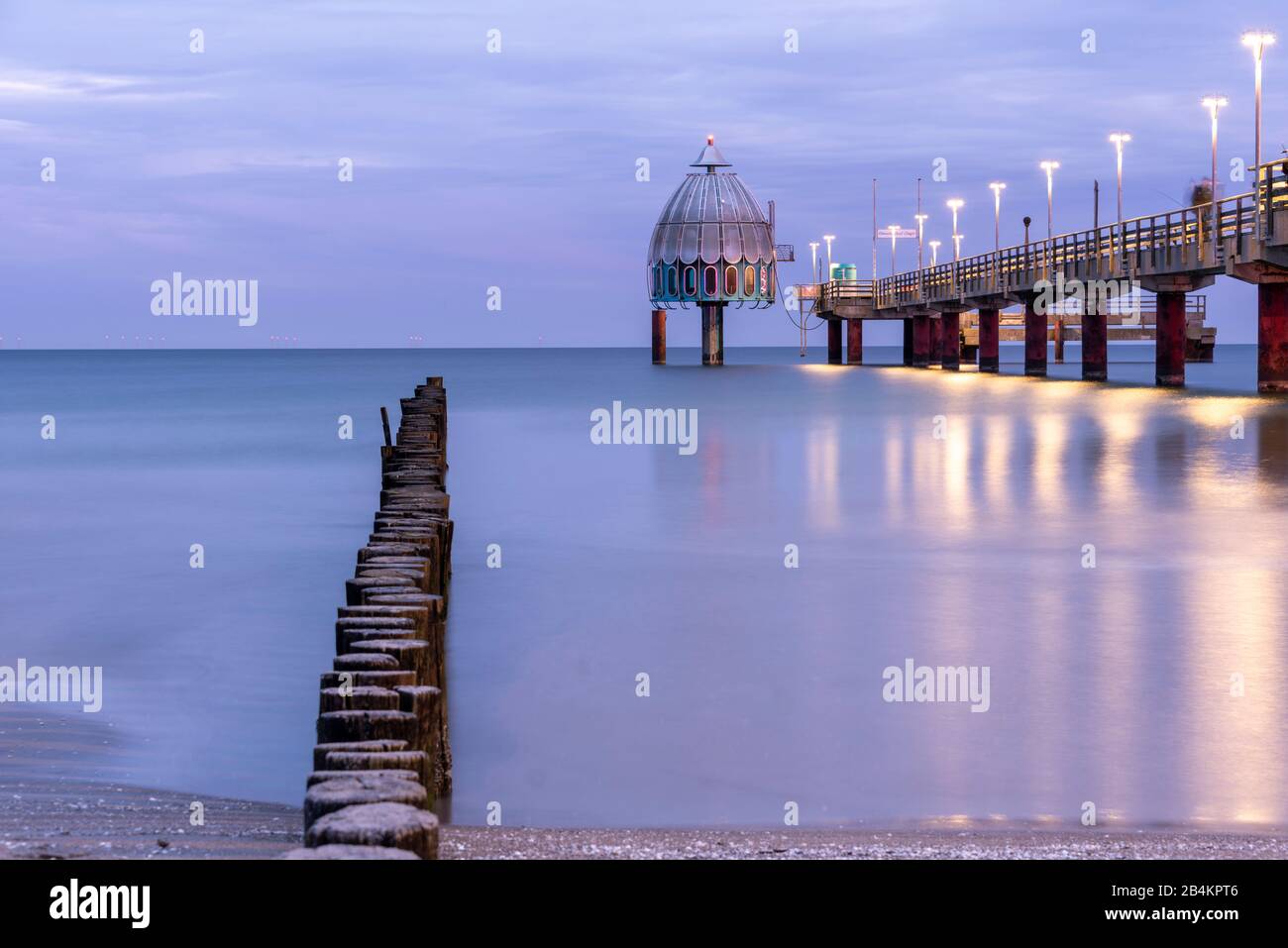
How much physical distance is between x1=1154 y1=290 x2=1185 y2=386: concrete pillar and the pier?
0.05 m

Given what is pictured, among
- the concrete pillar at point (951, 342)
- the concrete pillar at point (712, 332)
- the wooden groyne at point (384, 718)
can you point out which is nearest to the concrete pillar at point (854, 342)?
the concrete pillar at point (712, 332)

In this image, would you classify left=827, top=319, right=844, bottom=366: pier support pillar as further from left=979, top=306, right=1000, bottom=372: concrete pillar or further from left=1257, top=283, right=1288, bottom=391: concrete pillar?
left=1257, top=283, right=1288, bottom=391: concrete pillar

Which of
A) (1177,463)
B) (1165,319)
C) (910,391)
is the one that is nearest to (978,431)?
(1177,463)

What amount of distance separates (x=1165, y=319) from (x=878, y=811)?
4960 centimetres

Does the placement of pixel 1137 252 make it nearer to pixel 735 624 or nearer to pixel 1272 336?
pixel 1272 336

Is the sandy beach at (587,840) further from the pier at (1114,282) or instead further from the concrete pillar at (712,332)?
the concrete pillar at (712,332)

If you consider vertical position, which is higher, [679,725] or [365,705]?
[365,705]

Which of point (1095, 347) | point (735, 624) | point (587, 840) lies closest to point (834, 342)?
point (1095, 347)

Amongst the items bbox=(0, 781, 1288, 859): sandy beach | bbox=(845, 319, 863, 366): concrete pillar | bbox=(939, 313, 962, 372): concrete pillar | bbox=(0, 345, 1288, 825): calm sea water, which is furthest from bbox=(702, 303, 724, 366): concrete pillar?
bbox=(0, 781, 1288, 859): sandy beach

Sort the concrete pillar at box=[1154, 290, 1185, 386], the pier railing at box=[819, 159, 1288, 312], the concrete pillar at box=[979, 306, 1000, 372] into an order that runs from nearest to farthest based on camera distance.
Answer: the pier railing at box=[819, 159, 1288, 312] < the concrete pillar at box=[1154, 290, 1185, 386] < the concrete pillar at box=[979, 306, 1000, 372]

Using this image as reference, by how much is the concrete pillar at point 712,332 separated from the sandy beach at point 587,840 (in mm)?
103503

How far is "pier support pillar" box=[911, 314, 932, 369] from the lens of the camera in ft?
329

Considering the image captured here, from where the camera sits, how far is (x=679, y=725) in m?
10.3
